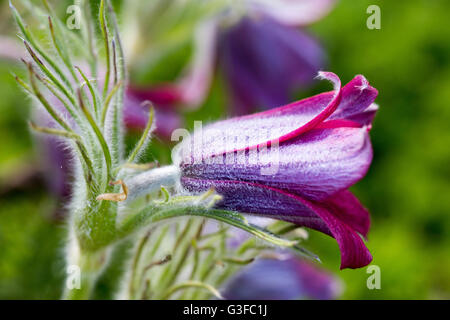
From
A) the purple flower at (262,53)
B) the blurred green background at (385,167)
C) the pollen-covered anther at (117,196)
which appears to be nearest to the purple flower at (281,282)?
the blurred green background at (385,167)

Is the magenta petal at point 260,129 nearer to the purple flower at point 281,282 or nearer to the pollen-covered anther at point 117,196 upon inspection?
the pollen-covered anther at point 117,196

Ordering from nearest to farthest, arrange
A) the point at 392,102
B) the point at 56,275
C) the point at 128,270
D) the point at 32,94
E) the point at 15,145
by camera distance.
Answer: the point at 32,94
the point at 128,270
the point at 56,275
the point at 15,145
the point at 392,102

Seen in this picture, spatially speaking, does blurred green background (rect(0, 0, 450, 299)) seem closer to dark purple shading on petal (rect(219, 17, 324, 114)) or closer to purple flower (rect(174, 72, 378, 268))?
dark purple shading on petal (rect(219, 17, 324, 114))

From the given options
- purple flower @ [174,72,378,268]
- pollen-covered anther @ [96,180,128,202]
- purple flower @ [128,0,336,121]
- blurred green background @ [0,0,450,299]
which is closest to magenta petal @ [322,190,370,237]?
purple flower @ [174,72,378,268]

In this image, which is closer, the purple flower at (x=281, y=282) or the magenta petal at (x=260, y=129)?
the magenta petal at (x=260, y=129)

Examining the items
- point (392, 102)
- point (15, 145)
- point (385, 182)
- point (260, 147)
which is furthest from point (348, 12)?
point (260, 147)
